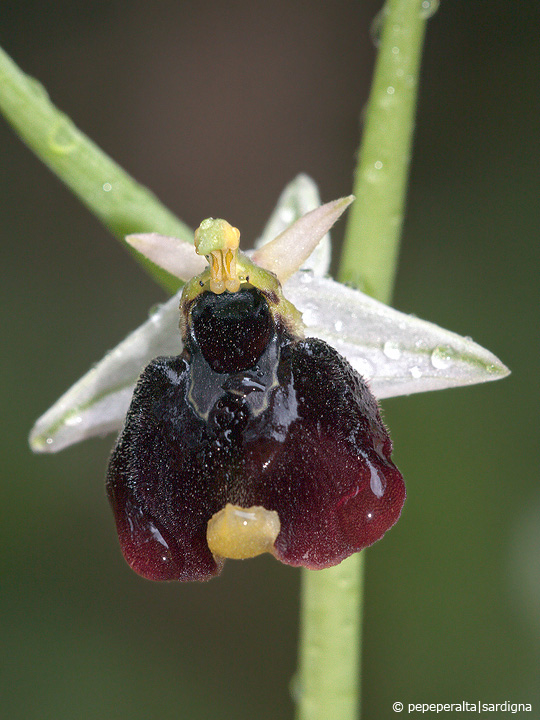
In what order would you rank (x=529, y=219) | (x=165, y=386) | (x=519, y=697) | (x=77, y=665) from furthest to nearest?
(x=529, y=219)
(x=77, y=665)
(x=519, y=697)
(x=165, y=386)

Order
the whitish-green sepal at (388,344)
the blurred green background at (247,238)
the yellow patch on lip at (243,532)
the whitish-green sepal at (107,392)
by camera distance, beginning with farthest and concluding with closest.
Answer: the blurred green background at (247,238), the whitish-green sepal at (107,392), the whitish-green sepal at (388,344), the yellow patch on lip at (243,532)

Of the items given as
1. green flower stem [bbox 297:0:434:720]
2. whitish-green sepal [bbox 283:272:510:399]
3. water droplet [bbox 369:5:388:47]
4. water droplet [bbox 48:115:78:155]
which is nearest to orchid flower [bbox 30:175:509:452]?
whitish-green sepal [bbox 283:272:510:399]

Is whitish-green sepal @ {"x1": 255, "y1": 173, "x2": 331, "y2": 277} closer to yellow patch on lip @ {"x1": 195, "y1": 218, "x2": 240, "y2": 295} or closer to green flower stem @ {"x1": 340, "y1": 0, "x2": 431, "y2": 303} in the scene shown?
green flower stem @ {"x1": 340, "y1": 0, "x2": 431, "y2": 303}

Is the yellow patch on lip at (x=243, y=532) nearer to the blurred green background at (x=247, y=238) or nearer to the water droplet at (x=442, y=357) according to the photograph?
the water droplet at (x=442, y=357)

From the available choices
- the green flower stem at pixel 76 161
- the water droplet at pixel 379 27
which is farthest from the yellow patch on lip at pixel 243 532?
the water droplet at pixel 379 27

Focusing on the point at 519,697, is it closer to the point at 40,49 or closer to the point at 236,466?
the point at 236,466

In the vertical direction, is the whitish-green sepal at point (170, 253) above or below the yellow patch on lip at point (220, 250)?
above

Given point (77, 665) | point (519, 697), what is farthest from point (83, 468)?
point (519, 697)
